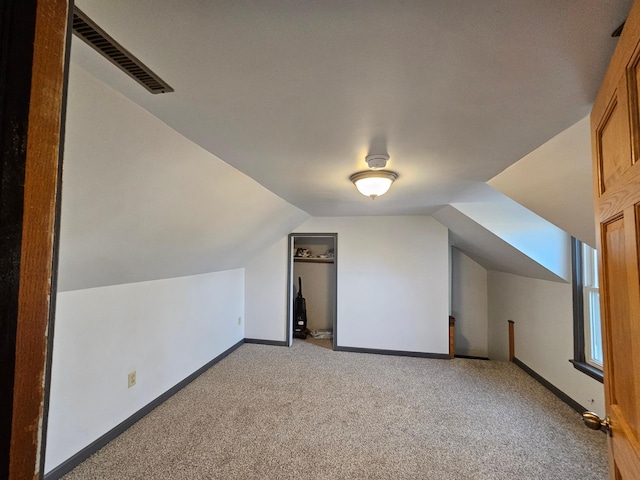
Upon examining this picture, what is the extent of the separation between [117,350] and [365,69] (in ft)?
8.82

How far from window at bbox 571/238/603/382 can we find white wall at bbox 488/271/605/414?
8cm

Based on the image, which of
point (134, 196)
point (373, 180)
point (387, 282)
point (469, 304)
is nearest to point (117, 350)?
point (134, 196)

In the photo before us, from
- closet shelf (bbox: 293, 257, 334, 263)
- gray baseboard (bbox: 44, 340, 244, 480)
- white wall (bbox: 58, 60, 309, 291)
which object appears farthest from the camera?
closet shelf (bbox: 293, 257, 334, 263)

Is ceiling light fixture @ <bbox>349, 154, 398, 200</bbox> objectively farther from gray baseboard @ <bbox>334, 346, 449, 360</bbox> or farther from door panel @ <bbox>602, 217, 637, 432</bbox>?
gray baseboard @ <bbox>334, 346, 449, 360</bbox>

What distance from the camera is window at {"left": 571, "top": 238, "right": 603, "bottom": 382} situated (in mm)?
2596

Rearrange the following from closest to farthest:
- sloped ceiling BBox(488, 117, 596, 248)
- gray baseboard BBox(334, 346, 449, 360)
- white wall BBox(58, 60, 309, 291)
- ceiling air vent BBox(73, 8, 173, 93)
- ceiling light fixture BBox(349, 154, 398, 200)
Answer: ceiling air vent BBox(73, 8, 173, 93) < white wall BBox(58, 60, 309, 291) < sloped ceiling BBox(488, 117, 596, 248) < ceiling light fixture BBox(349, 154, 398, 200) < gray baseboard BBox(334, 346, 449, 360)

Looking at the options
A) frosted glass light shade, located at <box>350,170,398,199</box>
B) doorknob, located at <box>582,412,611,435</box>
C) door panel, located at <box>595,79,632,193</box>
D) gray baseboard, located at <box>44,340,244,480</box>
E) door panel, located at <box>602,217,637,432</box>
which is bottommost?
gray baseboard, located at <box>44,340,244,480</box>

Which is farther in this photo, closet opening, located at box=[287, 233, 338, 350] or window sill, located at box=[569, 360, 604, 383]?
closet opening, located at box=[287, 233, 338, 350]

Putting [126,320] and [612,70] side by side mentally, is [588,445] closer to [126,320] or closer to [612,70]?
[612,70]

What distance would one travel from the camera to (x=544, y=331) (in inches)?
128

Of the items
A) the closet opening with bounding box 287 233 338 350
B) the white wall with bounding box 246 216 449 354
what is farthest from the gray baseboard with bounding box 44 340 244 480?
the closet opening with bounding box 287 233 338 350

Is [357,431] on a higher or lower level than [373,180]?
lower

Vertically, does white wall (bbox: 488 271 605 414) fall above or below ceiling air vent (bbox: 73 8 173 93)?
below

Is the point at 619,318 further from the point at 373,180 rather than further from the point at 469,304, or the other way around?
the point at 469,304
